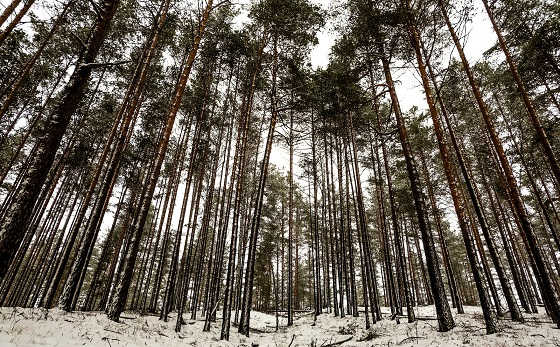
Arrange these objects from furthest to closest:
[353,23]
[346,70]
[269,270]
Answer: [269,270], [346,70], [353,23]

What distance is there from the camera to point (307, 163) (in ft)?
58.4

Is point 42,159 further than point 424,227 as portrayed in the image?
No

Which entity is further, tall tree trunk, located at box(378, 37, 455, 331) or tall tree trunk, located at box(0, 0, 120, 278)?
tall tree trunk, located at box(378, 37, 455, 331)

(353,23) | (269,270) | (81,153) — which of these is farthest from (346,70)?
(269,270)

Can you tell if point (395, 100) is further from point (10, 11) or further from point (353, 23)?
point (10, 11)

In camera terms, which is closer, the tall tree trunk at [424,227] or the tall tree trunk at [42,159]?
the tall tree trunk at [42,159]

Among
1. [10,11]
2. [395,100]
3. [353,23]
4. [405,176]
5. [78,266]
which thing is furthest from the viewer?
[405,176]

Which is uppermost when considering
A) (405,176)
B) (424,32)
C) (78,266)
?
(424,32)

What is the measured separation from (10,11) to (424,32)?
42.4 ft

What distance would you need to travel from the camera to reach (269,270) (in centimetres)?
2644

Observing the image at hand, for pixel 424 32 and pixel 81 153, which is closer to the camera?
pixel 424 32

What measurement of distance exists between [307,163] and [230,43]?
8762 mm

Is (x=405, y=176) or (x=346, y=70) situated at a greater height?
(x=346, y=70)

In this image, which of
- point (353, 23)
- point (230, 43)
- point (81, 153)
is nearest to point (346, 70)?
point (353, 23)
